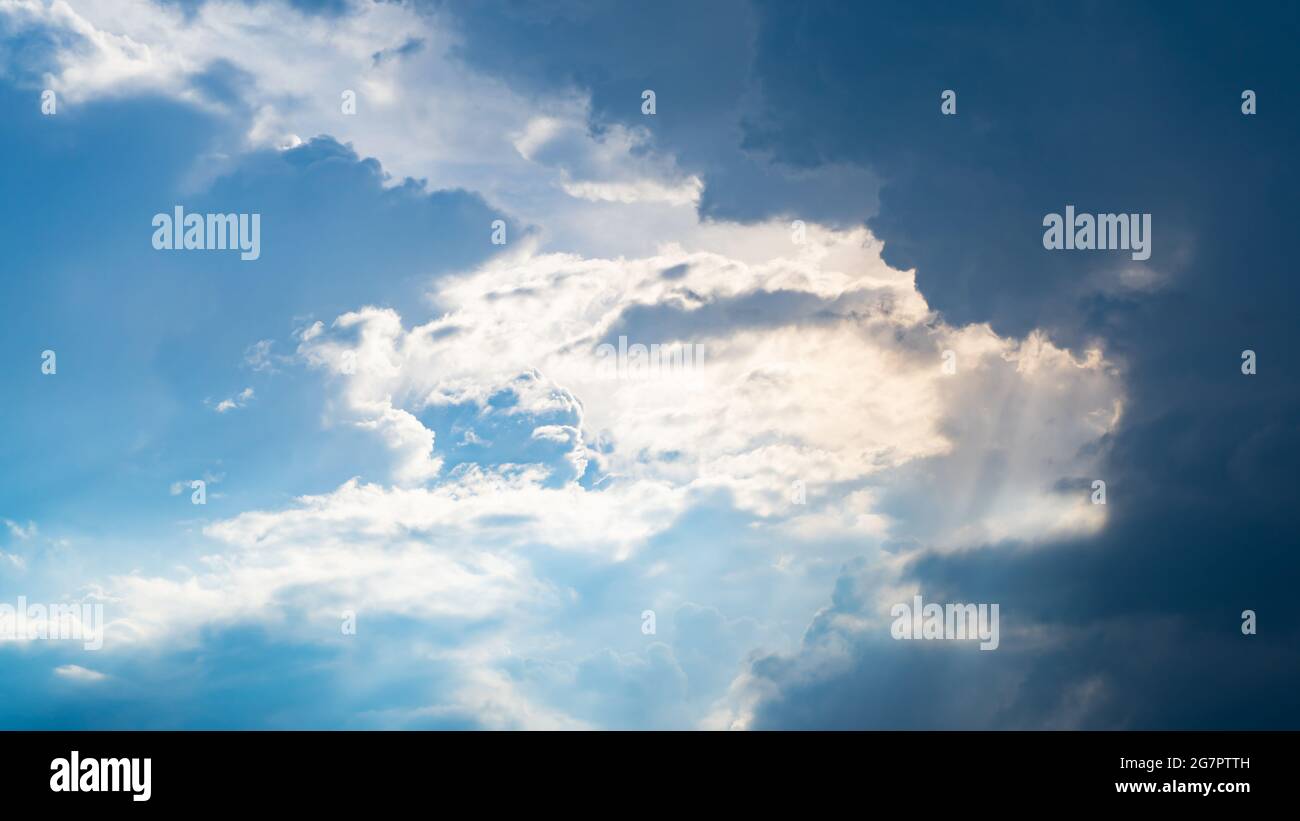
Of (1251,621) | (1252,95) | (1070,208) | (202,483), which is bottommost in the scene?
(1251,621)

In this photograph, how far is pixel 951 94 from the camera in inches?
2160

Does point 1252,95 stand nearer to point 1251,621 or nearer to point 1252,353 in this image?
point 1252,353

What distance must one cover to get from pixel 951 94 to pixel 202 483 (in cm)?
5695

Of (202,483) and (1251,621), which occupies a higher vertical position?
(202,483)
